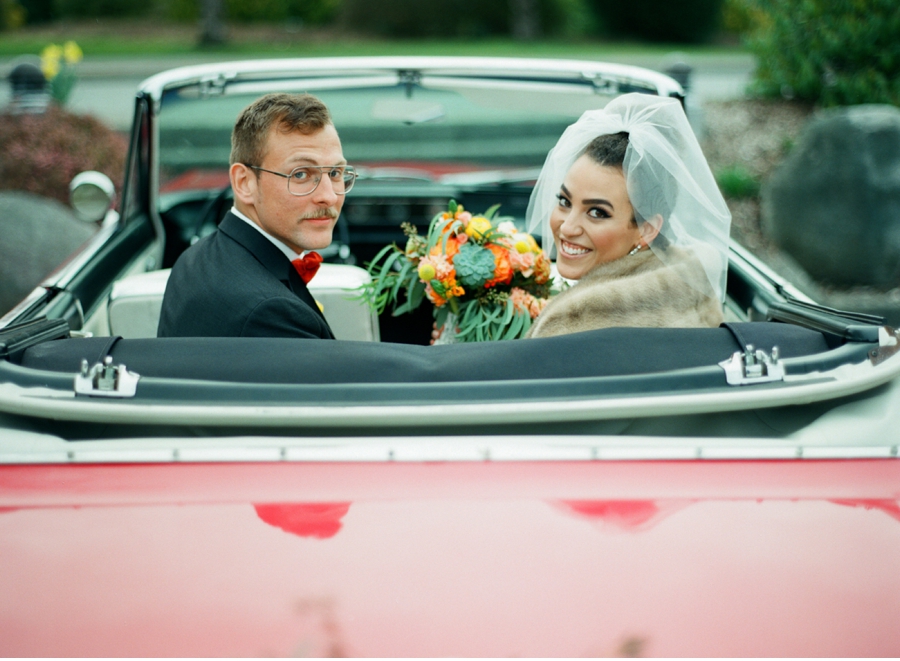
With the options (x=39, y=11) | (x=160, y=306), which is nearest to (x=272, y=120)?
(x=160, y=306)

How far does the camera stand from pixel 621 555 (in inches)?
50.9

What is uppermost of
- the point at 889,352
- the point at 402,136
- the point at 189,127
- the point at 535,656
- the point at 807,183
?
the point at 402,136

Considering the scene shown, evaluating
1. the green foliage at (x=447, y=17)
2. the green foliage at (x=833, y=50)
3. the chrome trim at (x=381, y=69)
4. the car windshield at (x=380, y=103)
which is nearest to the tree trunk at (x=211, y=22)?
the green foliage at (x=447, y=17)

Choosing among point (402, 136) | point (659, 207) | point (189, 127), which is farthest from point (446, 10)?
point (659, 207)

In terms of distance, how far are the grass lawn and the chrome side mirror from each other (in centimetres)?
1650

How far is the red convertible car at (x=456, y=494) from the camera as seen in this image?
1227 mm

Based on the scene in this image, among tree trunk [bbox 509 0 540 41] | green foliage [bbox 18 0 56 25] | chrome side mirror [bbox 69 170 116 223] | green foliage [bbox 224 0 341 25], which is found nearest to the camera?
chrome side mirror [bbox 69 170 116 223]

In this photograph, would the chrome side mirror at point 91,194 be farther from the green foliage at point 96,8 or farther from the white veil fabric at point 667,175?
the green foliage at point 96,8

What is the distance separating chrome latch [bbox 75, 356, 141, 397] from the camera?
4.77 feet

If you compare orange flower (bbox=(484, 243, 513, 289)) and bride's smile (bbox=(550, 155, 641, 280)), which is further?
orange flower (bbox=(484, 243, 513, 289))

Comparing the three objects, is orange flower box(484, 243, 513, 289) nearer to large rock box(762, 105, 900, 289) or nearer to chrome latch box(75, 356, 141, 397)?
chrome latch box(75, 356, 141, 397)

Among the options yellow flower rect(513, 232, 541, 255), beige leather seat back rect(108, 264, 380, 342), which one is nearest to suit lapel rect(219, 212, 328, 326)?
beige leather seat back rect(108, 264, 380, 342)

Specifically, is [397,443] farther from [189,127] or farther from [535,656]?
[189,127]

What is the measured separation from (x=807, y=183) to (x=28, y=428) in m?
6.08
